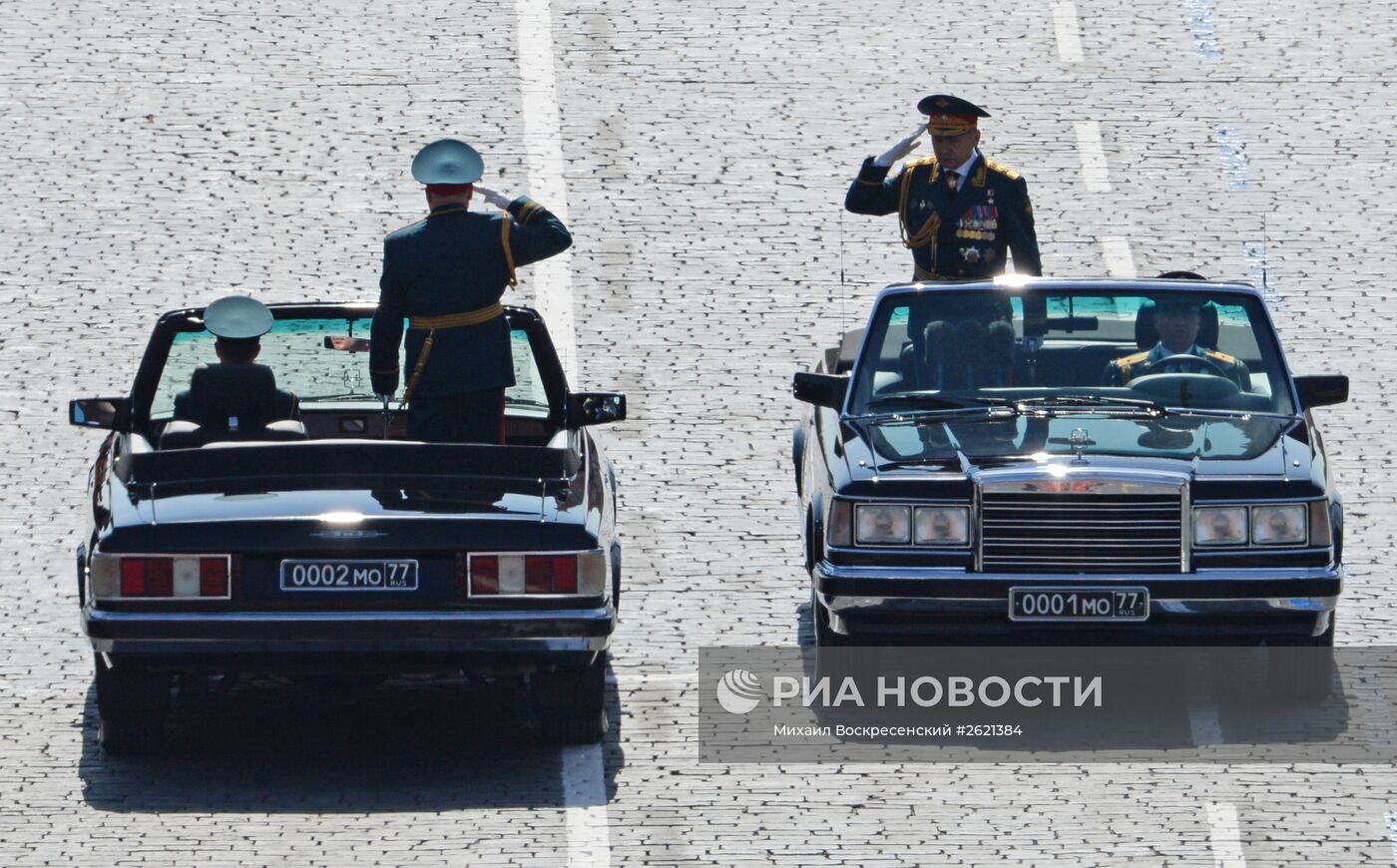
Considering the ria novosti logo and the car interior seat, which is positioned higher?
the car interior seat

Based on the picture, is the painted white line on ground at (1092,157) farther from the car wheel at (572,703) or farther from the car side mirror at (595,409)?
the car wheel at (572,703)

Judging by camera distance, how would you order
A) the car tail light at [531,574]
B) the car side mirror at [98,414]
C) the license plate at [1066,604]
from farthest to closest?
1. the car side mirror at [98,414]
2. the license plate at [1066,604]
3. the car tail light at [531,574]

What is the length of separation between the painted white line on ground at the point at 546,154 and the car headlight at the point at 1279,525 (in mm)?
5502

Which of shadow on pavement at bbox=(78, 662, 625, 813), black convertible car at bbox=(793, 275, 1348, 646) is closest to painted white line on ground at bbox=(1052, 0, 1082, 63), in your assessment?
black convertible car at bbox=(793, 275, 1348, 646)

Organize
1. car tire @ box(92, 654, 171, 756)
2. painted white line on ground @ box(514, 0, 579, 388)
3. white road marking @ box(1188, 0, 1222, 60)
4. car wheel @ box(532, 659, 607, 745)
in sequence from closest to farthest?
car tire @ box(92, 654, 171, 756) < car wheel @ box(532, 659, 607, 745) < painted white line on ground @ box(514, 0, 579, 388) < white road marking @ box(1188, 0, 1222, 60)

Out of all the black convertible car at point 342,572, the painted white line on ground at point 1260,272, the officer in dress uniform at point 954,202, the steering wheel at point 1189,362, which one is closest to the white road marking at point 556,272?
the black convertible car at point 342,572

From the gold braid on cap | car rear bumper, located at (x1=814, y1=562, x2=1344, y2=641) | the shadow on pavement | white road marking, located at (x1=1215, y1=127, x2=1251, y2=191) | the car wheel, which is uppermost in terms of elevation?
white road marking, located at (x1=1215, y1=127, x2=1251, y2=191)

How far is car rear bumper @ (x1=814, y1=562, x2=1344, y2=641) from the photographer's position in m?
9.65

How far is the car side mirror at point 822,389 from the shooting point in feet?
35.9

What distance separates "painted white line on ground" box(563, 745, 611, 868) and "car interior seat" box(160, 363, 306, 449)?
161 cm

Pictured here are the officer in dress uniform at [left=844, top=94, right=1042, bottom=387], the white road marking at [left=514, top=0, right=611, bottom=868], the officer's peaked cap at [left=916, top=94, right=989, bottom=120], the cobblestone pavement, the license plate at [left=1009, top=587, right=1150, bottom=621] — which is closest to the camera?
the white road marking at [left=514, top=0, right=611, bottom=868]

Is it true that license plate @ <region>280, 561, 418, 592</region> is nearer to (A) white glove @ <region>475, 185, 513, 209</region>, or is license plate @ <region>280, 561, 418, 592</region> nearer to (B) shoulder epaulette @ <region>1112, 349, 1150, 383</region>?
(A) white glove @ <region>475, 185, 513, 209</region>

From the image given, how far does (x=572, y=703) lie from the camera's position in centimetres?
938

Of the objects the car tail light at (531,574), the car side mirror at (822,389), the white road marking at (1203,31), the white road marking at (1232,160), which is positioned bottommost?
the car tail light at (531,574)
